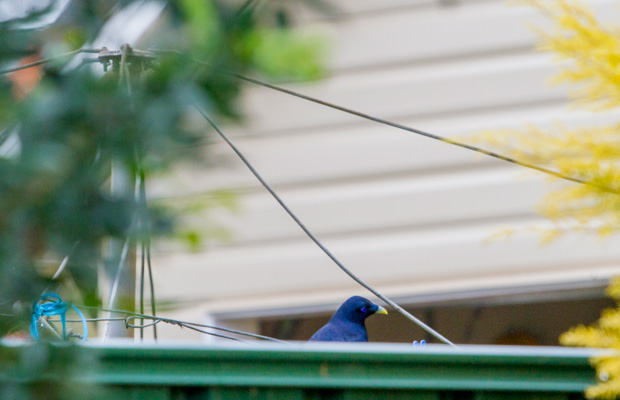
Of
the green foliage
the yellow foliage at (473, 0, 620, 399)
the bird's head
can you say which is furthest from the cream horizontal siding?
the green foliage

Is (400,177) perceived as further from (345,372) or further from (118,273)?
(118,273)

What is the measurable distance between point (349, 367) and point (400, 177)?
6.56 ft

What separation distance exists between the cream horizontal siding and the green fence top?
180 centimetres

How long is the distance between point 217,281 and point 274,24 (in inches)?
121

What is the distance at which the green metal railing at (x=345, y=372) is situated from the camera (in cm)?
174

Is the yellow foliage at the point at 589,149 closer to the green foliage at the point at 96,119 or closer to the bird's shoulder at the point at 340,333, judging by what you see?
the green foliage at the point at 96,119

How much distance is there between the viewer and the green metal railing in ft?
5.71

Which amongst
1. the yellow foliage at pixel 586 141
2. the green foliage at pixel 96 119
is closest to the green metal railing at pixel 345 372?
the yellow foliage at pixel 586 141

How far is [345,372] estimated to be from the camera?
5.76 ft

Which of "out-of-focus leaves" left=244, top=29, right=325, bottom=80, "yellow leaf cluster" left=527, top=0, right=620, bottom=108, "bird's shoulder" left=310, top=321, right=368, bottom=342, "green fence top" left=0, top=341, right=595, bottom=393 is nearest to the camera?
"out-of-focus leaves" left=244, top=29, right=325, bottom=80

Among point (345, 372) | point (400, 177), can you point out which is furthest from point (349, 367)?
point (400, 177)

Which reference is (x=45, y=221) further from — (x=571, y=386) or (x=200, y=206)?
(x=571, y=386)

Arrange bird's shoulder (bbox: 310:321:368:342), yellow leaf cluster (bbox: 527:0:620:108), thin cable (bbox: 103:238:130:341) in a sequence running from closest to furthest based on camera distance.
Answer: thin cable (bbox: 103:238:130:341)
yellow leaf cluster (bbox: 527:0:620:108)
bird's shoulder (bbox: 310:321:368:342)

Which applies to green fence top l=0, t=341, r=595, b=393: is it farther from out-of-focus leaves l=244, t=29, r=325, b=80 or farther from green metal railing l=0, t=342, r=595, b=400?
out-of-focus leaves l=244, t=29, r=325, b=80
